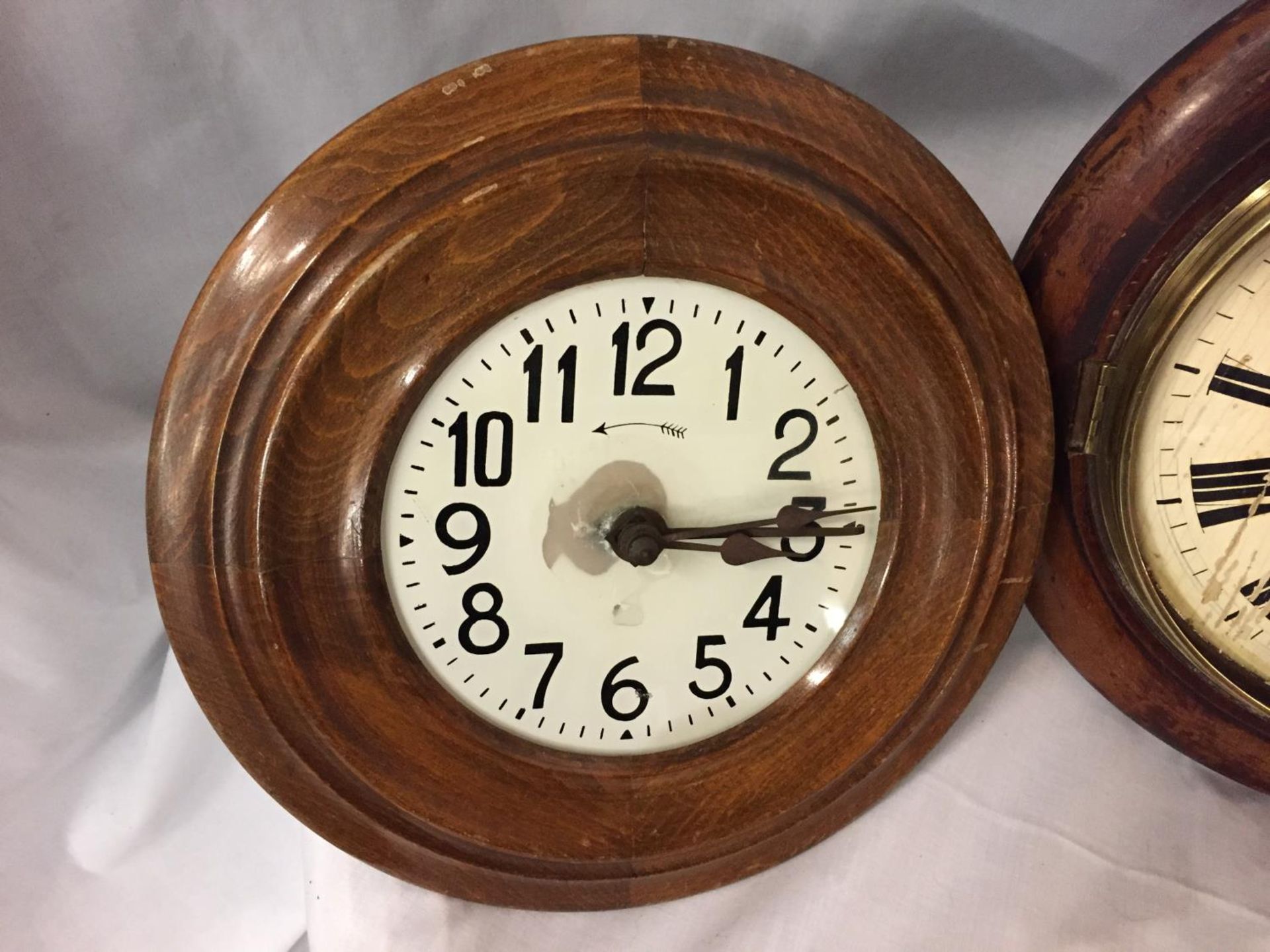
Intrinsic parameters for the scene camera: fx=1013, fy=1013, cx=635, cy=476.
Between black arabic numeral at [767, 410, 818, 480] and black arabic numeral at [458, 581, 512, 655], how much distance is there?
217mm

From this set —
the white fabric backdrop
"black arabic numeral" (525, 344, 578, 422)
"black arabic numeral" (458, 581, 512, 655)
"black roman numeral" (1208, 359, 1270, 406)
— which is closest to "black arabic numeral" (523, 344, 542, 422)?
"black arabic numeral" (525, 344, 578, 422)

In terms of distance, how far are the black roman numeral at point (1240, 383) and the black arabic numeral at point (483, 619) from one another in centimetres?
56

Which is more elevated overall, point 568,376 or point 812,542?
point 568,376

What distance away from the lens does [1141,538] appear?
0.80 m

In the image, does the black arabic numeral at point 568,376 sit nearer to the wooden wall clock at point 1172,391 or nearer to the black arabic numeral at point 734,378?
the black arabic numeral at point 734,378

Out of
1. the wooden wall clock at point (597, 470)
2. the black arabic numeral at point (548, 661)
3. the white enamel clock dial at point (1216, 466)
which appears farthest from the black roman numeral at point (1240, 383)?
the black arabic numeral at point (548, 661)

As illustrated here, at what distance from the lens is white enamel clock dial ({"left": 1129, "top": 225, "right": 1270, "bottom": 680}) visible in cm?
75

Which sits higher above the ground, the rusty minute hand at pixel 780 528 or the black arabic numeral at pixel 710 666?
the rusty minute hand at pixel 780 528

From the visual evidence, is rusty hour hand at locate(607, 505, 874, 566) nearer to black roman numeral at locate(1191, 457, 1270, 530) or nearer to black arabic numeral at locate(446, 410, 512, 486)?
black arabic numeral at locate(446, 410, 512, 486)

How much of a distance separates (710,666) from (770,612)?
0.06 meters

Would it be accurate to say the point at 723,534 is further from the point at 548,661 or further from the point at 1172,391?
the point at 1172,391

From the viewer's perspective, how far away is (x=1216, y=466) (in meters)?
0.78

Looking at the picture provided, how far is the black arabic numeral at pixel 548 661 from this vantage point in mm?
734

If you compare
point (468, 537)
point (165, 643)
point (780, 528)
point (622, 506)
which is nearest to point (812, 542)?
point (780, 528)
